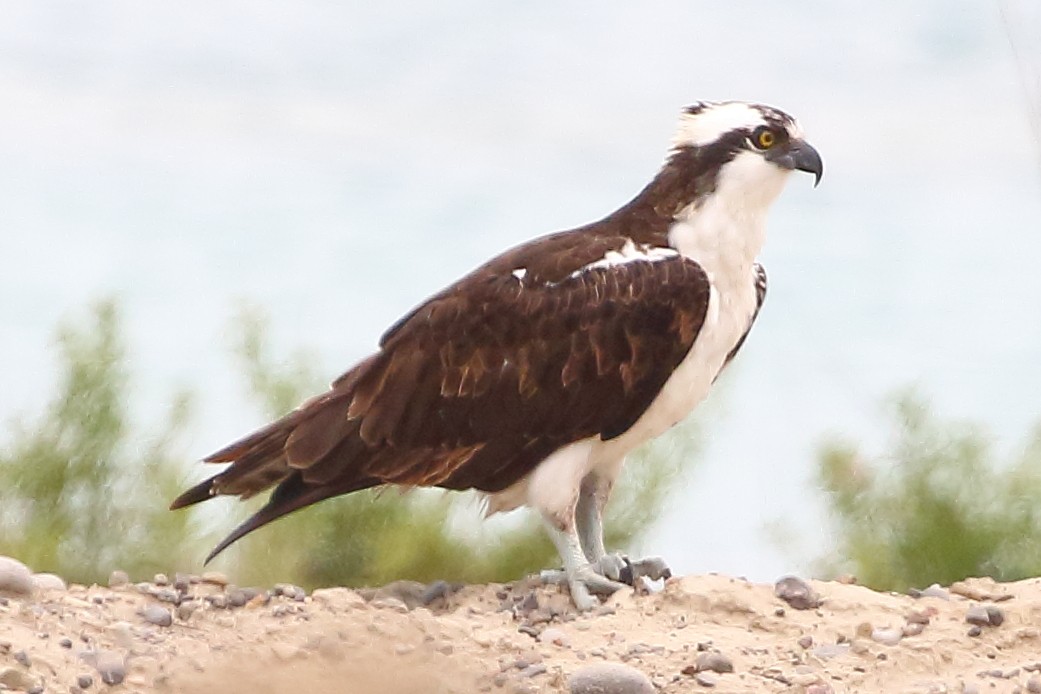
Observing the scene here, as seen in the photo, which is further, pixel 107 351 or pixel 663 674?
pixel 107 351

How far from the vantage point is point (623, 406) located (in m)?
9.45

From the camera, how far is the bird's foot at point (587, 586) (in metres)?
9.45

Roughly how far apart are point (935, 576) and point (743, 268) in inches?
137

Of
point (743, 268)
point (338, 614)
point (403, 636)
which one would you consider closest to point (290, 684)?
point (403, 636)

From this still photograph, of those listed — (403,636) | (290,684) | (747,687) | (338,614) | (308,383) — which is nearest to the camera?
(290,684)

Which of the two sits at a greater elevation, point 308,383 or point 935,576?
point 308,383

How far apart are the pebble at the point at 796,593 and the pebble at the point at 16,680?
3644mm

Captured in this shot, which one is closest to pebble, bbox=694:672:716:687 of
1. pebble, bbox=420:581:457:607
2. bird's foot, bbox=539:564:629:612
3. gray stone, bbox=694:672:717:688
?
gray stone, bbox=694:672:717:688

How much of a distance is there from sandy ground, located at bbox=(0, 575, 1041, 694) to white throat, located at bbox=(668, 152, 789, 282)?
1573 mm

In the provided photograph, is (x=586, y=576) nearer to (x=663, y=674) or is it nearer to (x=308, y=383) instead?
(x=663, y=674)

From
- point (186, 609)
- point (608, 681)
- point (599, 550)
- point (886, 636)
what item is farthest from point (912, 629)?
point (186, 609)

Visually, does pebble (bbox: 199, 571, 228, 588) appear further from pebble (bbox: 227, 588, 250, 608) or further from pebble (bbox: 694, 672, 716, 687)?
pebble (bbox: 694, 672, 716, 687)

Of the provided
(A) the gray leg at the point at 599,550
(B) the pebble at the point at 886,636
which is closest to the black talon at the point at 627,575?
(A) the gray leg at the point at 599,550

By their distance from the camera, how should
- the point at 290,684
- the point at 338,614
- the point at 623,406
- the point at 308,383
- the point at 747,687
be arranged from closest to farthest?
1. the point at 290,684
2. the point at 747,687
3. the point at 338,614
4. the point at 623,406
5. the point at 308,383
